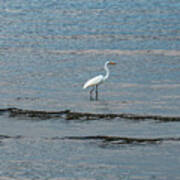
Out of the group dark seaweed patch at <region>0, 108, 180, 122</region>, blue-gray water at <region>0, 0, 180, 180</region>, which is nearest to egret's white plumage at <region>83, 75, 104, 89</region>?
blue-gray water at <region>0, 0, 180, 180</region>

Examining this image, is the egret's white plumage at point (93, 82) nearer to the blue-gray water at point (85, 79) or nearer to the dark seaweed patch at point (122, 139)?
the blue-gray water at point (85, 79)

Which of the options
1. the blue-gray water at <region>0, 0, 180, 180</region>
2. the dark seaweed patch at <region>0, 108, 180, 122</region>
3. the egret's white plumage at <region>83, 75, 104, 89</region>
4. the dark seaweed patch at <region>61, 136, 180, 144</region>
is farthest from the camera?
the egret's white plumage at <region>83, 75, 104, 89</region>

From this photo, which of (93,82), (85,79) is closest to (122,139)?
(93,82)

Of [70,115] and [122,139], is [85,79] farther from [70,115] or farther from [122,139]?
[122,139]

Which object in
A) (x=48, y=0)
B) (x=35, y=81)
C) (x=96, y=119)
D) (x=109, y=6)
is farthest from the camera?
(x=48, y=0)

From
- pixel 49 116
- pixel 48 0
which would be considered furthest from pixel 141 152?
pixel 48 0

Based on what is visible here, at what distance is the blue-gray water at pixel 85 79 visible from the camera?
454 inches

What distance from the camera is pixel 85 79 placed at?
19797 mm

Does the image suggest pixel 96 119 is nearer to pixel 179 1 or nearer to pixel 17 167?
pixel 17 167

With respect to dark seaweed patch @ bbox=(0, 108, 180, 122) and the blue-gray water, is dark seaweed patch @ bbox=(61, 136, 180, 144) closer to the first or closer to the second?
the blue-gray water

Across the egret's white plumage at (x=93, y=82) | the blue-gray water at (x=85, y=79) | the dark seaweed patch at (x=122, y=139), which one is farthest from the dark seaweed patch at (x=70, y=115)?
the egret's white plumage at (x=93, y=82)

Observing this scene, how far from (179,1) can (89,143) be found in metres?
25.7

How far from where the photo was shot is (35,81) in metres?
19.4

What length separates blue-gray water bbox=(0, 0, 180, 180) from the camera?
1154 cm
